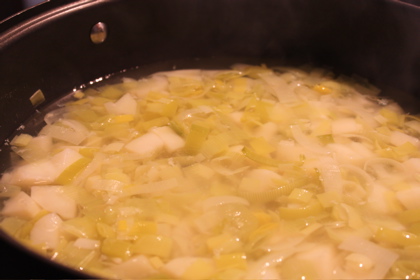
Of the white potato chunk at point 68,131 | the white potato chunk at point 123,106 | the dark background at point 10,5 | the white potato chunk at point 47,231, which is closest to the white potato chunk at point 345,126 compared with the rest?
the white potato chunk at point 123,106

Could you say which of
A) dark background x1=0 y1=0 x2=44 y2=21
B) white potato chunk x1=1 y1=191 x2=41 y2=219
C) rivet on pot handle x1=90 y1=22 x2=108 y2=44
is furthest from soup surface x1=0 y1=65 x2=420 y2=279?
dark background x1=0 y1=0 x2=44 y2=21

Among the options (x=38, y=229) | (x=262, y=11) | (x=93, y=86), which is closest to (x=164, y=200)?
(x=38, y=229)

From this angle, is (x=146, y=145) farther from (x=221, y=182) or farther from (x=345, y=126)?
(x=345, y=126)

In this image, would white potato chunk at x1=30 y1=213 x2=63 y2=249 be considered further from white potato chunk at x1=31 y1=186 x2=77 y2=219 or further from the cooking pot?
the cooking pot

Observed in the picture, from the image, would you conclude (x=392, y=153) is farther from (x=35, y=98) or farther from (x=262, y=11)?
(x=35, y=98)

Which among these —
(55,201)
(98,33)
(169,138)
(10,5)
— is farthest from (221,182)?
(10,5)

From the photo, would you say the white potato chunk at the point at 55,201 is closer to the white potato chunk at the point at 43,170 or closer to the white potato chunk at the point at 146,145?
the white potato chunk at the point at 43,170
